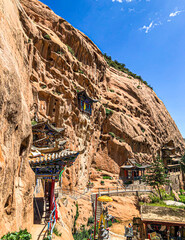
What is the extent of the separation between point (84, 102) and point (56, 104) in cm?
599

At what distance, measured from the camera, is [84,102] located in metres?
27.1

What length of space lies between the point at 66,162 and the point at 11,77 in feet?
17.9

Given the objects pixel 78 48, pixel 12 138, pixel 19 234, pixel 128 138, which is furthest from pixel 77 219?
pixel 78 48

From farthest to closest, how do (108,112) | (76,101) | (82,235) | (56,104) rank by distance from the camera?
(108,112), (76,101), (56,104), (82,235)

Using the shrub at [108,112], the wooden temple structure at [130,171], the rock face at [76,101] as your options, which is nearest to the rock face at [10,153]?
the rock face at [76,101]

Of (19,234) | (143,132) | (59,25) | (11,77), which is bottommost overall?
(19,234)

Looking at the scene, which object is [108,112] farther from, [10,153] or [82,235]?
[10,153]

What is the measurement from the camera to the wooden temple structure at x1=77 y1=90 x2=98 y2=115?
2624 cm

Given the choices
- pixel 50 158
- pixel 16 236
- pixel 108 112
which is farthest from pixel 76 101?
pixel 16 236

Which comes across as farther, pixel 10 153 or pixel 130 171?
pixel 130 171

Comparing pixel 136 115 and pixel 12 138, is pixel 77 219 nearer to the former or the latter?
pixel 12 138

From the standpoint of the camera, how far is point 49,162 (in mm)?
Answer: 8961

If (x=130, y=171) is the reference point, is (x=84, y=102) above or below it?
above

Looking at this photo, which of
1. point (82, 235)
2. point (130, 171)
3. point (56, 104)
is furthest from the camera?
point (130, 171)
